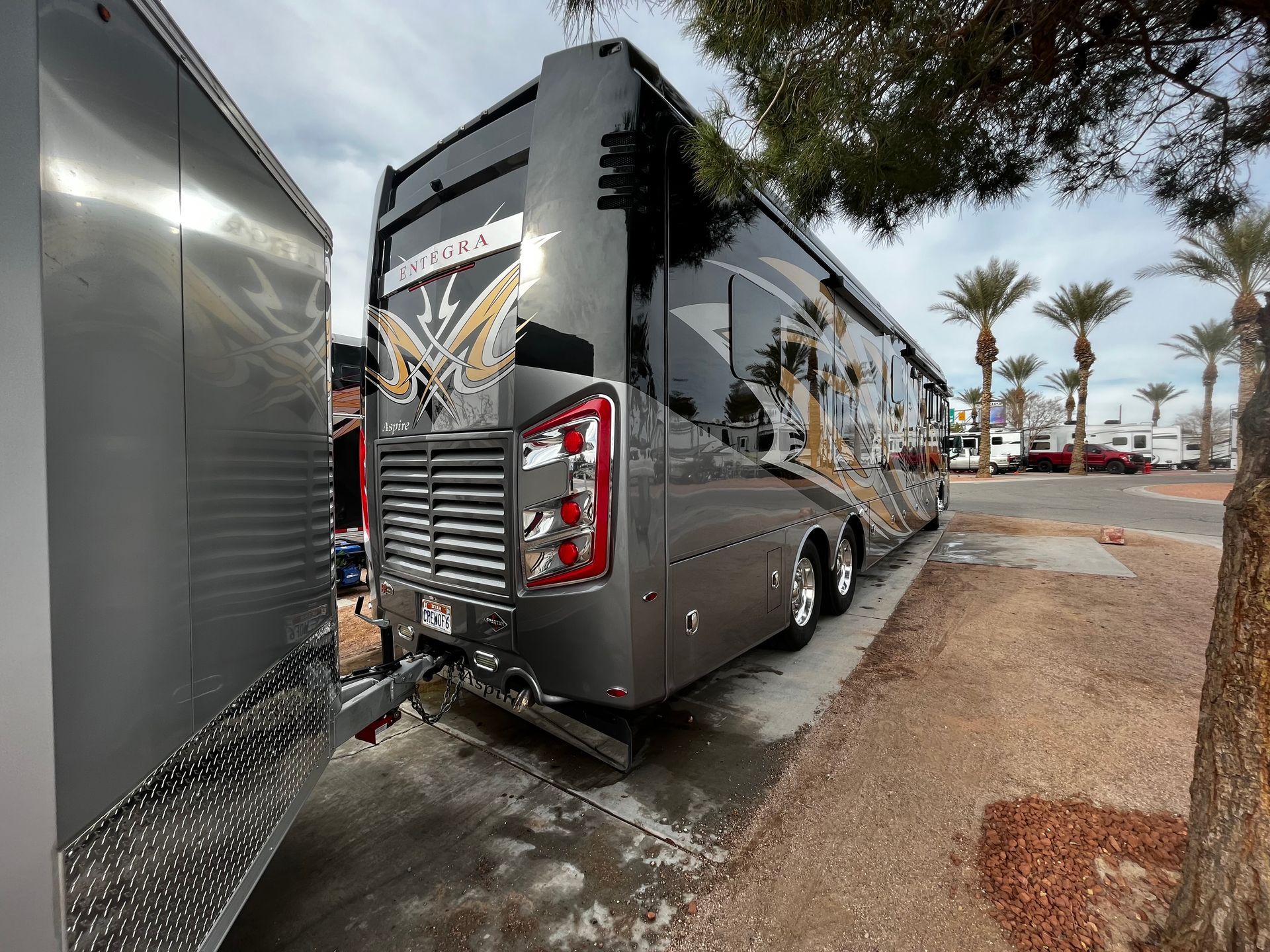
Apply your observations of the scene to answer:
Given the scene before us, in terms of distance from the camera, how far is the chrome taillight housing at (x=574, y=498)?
2412mm

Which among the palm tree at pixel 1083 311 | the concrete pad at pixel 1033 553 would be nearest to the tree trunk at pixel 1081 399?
the palm tree at pixel 1083 311

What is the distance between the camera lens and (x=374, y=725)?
2.48m

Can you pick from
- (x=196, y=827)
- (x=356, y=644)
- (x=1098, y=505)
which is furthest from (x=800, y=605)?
(x=1098, y=505)

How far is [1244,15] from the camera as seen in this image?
7.11 ft

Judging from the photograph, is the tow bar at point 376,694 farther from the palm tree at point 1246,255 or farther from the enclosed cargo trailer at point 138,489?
the palm tree at point 1246,255

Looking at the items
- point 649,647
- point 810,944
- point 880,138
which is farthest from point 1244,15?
point 810,944

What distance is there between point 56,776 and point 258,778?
80 centimetres

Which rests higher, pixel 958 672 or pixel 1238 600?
pixel 1238 600

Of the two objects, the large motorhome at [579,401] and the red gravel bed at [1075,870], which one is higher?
the large motorhome at [579,401]

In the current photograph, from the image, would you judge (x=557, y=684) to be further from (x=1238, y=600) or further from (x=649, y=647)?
(x=1238, y=600)

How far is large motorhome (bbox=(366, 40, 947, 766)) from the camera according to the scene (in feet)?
8.02

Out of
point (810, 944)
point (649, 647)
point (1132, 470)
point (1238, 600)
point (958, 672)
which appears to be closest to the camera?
point (1238, 600)

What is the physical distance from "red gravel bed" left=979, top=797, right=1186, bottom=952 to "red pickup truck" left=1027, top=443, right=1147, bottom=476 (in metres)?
37.3

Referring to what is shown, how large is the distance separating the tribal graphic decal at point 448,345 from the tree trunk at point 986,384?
92.0 feet
